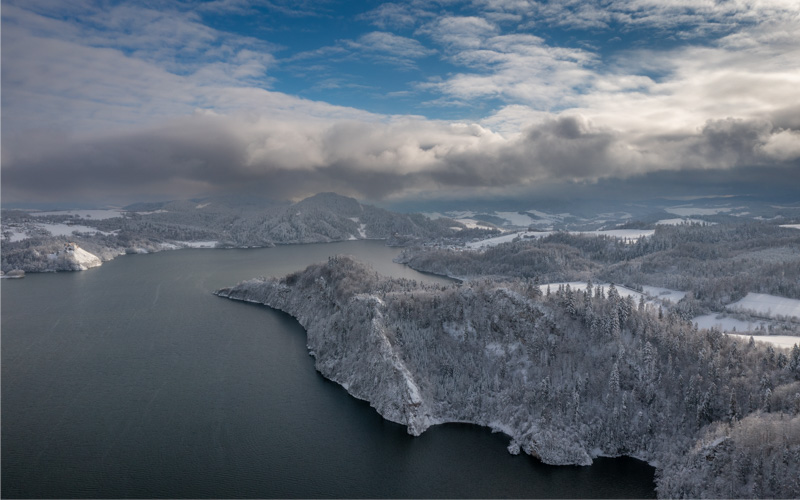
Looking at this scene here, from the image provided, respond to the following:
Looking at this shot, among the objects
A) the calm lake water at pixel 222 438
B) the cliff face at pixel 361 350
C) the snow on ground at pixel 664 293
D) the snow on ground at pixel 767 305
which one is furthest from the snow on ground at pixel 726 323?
the cliff face at pixel 361 350

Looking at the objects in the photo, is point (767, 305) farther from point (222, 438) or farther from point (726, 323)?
point (222, 438)

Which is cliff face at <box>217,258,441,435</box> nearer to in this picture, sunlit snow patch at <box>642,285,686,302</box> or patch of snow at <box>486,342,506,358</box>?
patch of snow at <box>486,342,506,358</box>

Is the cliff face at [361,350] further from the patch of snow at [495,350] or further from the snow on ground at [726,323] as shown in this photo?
the snow on ground at [726,323]

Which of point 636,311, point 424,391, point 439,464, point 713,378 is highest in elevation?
point 636,311

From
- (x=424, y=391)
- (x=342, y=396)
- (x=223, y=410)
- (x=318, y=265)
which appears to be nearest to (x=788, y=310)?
(x=424, y=391)

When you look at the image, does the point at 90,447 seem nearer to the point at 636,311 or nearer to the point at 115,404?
the point at 115,404

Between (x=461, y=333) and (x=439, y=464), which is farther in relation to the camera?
(x=461, y=333)
